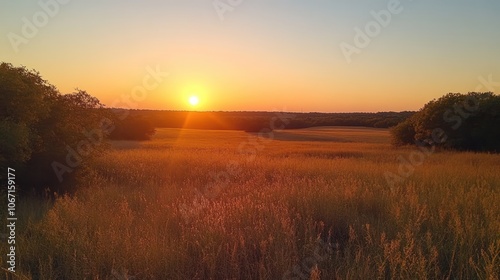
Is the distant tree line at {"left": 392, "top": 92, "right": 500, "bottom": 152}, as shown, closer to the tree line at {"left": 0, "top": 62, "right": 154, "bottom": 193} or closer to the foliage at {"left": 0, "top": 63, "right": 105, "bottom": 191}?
the tree line at {"left": 0, "top": 62, "right": 154, "bottom": 193}

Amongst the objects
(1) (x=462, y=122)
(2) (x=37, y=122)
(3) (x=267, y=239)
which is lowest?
(3) (x=267, y=239)

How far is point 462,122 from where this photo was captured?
102 feet

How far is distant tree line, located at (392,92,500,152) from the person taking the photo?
96.8 feet

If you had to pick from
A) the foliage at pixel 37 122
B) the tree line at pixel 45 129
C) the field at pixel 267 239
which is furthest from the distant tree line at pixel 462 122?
the foliage at pixel 37 122

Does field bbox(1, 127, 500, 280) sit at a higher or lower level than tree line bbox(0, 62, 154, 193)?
lower

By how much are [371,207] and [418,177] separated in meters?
5.03

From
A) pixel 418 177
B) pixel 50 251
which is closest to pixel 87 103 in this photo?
pixel 50 251

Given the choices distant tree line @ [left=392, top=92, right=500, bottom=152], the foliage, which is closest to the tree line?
the foliage

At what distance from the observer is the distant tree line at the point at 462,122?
29.5m

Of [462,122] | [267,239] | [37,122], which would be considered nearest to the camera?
[267,239]

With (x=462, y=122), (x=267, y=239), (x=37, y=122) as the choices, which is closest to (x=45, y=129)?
(x=37, y=122)

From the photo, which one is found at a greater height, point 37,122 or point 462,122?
point 37,122

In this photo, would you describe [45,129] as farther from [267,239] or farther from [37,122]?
[267,239]

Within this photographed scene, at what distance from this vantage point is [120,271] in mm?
4566
